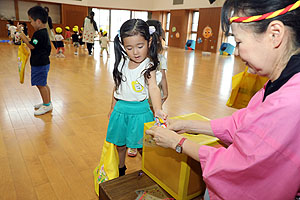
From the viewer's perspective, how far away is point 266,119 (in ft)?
2.25

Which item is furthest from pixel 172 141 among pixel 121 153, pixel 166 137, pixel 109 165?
pixel 121 153

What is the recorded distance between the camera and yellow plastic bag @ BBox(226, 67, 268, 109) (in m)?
2.21

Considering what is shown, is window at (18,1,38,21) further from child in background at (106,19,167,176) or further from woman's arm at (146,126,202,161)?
woman's arm at (146,126,202,161)

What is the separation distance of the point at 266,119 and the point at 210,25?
14.9 m

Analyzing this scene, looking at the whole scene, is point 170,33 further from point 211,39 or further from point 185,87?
point 185,87

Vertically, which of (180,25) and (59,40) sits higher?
(180,25)

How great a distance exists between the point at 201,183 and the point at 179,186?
0.15m

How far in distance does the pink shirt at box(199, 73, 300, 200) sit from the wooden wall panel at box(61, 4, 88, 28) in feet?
58.2

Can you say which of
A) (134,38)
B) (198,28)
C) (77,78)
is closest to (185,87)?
(77,78)

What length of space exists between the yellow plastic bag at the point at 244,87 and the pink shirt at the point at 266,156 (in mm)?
1609

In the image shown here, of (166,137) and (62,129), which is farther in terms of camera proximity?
(62,129)

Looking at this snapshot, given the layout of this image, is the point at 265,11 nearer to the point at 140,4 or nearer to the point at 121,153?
the point at 121,153

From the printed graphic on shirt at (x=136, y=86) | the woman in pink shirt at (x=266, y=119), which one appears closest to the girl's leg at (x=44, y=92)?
the printed graphic on shirt at (x=136, y=86)

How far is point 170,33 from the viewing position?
17578mm
